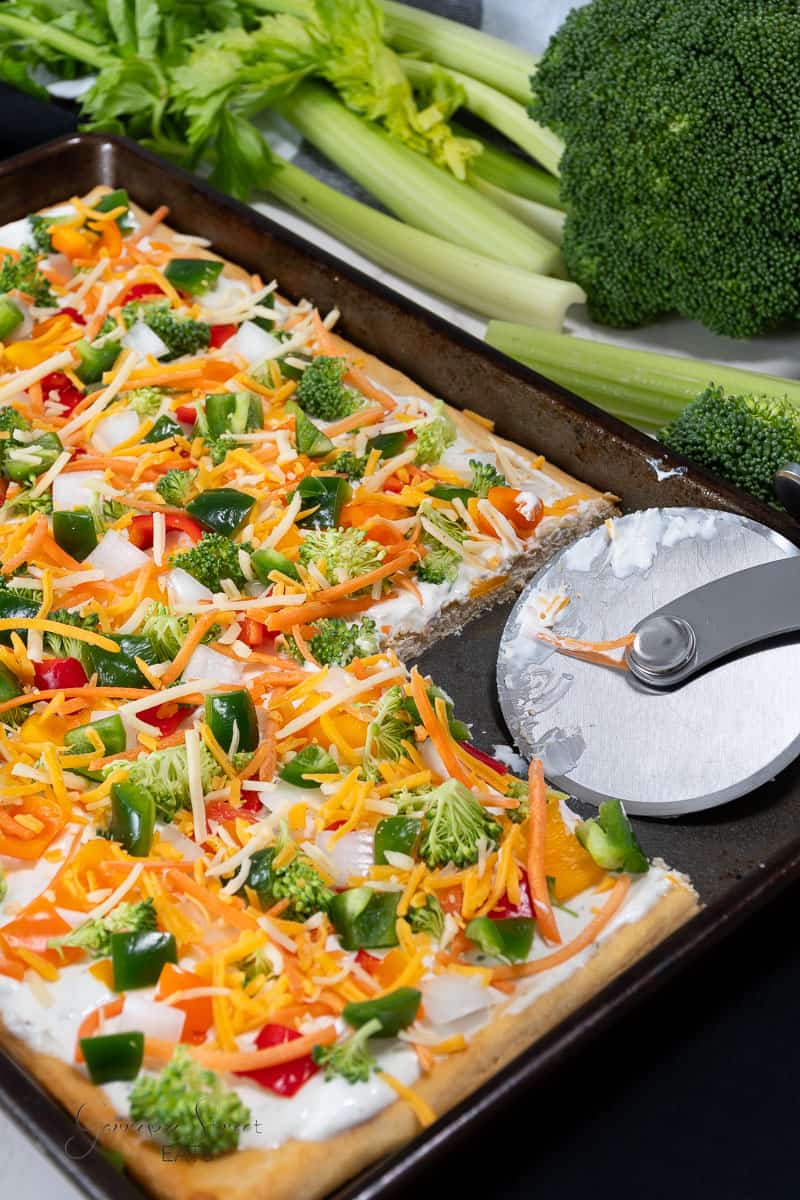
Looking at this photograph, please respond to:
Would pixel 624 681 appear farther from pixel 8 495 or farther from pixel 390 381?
pixel 8 495

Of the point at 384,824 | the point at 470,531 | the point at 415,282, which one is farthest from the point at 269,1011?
the point at 415,282

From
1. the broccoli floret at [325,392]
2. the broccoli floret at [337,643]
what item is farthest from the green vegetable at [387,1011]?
the broccoli floret at [325,392]

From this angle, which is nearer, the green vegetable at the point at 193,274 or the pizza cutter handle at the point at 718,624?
the pizza cutter handle at the point at 718,624

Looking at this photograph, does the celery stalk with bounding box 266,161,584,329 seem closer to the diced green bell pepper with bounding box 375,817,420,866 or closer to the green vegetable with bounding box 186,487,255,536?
the green vegetable with bounding box 186,487,255,536

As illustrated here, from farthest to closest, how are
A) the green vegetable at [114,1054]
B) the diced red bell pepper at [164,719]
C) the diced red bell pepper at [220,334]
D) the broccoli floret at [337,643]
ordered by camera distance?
the diced red bell pepper at [220,334]
the broccoli floret at [337,643]
the diced red bell pepper at [164,719]
the green vegetable at [114,1054]

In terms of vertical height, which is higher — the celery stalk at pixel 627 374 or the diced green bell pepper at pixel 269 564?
the celery stalk at pixel 627 374

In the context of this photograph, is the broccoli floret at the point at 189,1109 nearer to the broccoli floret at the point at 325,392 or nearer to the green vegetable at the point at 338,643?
the green vegetable at the point at 338,643

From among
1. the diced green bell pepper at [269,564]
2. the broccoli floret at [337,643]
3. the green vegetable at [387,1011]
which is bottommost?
the green vegetable at [387,1011]

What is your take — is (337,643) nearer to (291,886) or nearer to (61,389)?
(291,886)
